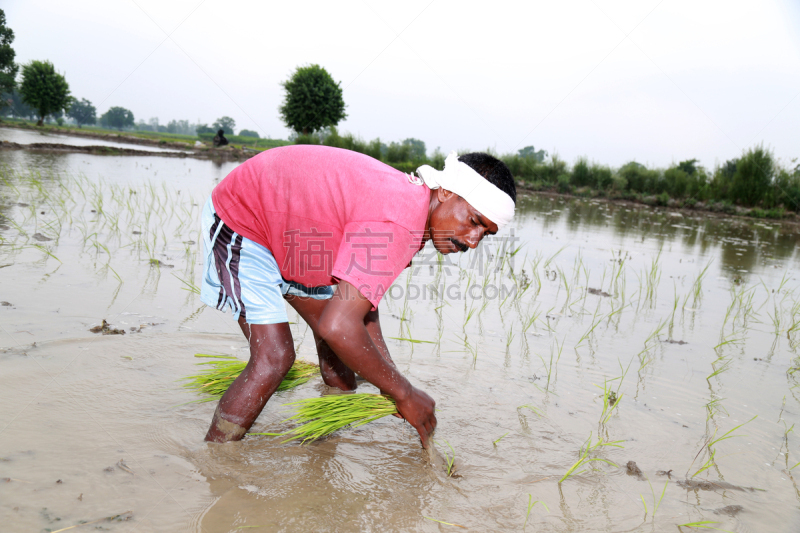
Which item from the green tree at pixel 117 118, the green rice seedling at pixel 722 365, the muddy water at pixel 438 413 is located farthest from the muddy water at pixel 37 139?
the green tree at pixel 117 118

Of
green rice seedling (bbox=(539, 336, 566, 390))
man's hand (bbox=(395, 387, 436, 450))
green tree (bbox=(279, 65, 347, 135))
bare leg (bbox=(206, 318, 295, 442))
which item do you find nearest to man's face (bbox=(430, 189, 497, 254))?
man's hand (bbox=(395, 387, 436, 450))

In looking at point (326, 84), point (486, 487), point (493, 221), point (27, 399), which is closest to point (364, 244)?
point (493, 221)

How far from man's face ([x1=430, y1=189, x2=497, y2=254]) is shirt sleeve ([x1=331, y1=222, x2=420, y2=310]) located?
207 mm

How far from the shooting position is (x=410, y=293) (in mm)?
3922

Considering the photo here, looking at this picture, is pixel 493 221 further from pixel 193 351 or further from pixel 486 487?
pixel 193 351

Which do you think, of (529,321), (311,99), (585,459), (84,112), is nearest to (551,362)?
(529,321)

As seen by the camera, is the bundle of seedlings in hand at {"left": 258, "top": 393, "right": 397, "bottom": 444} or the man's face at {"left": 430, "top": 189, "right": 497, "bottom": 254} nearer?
the man's face at {"left": 430, "top": 189, "right": 497, "bottom": 254}

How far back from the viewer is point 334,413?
1.94 metres

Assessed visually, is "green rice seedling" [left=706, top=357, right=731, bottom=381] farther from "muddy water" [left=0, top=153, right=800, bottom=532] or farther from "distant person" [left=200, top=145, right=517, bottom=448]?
"distant person" [left=200, top=145, right=517, bottom=448]

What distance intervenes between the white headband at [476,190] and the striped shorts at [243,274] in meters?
0.66

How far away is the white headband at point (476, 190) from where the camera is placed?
5.32ft

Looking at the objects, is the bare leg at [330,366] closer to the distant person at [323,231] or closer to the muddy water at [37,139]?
the distant person at [323,231]

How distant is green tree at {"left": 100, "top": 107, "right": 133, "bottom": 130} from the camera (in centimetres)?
10012

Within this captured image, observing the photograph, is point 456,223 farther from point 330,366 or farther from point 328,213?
Answer: point 330,366
